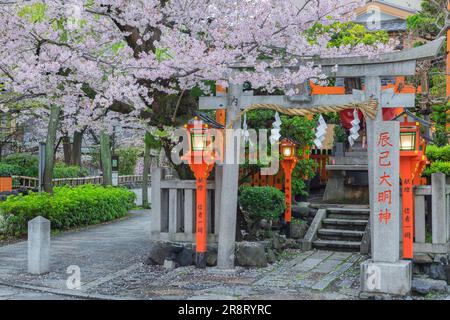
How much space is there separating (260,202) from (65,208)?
8.20 m

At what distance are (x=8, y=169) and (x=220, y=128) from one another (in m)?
20.1

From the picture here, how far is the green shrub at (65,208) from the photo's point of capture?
1705 cm

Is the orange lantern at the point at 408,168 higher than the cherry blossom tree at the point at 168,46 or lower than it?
lower

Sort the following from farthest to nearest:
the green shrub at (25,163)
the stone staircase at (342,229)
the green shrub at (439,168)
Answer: the green shrub at (25,163) → the stone staircase at (342,229) → the green shrub at (439,168)

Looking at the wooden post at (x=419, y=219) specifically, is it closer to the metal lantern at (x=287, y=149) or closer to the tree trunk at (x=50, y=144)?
the metal lantern at (x=287, y=149)

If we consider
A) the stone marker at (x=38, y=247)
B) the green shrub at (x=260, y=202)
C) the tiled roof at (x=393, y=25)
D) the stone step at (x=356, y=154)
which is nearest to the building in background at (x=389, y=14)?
the tiled roof at (x=393, y=25)

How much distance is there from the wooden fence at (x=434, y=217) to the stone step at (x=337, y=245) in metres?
3.18

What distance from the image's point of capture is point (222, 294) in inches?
379

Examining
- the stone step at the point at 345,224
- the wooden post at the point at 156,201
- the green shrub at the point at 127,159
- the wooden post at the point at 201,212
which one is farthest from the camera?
the green shrub at the point at 127,159

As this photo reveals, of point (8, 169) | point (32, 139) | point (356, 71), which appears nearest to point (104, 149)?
point (8, 169)

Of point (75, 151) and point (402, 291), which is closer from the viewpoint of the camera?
point (402, 291)

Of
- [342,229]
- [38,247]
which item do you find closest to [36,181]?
[38,247]

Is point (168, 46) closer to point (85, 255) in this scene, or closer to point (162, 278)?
point (162, 278)
